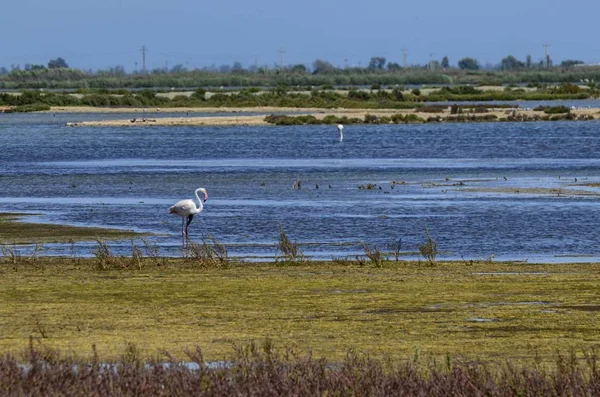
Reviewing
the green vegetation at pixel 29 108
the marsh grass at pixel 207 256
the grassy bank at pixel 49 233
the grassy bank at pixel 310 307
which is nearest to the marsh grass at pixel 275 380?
the grassy bank at pixel 310 307

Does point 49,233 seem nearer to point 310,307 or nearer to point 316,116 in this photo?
→ point 310,307

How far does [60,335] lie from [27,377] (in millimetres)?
3769

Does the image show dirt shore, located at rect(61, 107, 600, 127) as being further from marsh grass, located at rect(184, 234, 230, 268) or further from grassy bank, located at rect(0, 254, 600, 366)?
grassy bank, located at rect(0, 254, 600, 366)

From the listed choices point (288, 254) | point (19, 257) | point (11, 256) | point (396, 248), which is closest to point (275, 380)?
point (288, 254)

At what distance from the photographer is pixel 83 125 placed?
7475cm

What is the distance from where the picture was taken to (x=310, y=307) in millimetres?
14625

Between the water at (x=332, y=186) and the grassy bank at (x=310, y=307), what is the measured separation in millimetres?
2834

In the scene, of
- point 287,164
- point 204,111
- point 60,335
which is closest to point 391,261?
point 60,335

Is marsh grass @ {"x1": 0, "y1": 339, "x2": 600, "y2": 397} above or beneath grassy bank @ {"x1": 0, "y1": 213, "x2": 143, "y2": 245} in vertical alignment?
above

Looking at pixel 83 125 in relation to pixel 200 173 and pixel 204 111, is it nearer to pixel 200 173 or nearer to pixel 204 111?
pixel 204 111

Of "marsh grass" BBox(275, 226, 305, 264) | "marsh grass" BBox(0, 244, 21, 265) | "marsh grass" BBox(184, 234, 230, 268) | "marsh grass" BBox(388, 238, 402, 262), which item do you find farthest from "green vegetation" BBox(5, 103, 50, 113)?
"marsh grass" BBox(275, 226, 305, 264)

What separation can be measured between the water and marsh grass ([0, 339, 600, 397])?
10.8 m

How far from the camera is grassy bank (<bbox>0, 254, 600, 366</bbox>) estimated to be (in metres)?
12.4

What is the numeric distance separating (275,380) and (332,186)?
25948 millimetres
